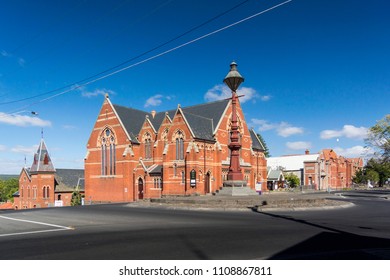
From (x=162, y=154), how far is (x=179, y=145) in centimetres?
387

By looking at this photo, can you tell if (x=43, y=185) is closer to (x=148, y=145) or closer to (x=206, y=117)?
(x=148, y=145)

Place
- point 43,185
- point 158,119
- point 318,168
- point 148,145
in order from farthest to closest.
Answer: point 318,168 < point 43,185 < point 158,119 < point 148,145

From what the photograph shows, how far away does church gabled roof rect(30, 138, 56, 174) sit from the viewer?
191 ft

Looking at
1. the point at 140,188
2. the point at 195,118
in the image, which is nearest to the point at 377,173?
the point at 195,118

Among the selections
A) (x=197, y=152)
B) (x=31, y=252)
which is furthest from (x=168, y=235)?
(x=197, y=152)

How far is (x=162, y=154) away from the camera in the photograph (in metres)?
47.1

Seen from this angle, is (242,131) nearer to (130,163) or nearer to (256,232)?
(130,163)

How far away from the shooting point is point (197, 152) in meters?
42.3

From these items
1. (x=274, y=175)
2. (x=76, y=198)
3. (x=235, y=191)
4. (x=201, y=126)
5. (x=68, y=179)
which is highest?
(x=201, y=126)

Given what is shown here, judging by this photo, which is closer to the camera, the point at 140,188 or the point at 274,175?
the point at 140,188

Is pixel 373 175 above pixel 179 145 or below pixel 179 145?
below

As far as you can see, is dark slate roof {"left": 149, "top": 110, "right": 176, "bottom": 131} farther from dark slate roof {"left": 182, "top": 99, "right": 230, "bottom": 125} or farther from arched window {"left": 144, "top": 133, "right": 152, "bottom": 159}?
dark slate roof {"left": 182, "top": 99, "right": 230, "bottom": 125}

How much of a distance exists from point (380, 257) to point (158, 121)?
159ft

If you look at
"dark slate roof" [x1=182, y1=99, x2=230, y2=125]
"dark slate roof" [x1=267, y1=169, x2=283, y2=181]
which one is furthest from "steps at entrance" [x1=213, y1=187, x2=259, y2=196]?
"dark slate roof" [x1=267, y1=169, x2=283, y2=181]
